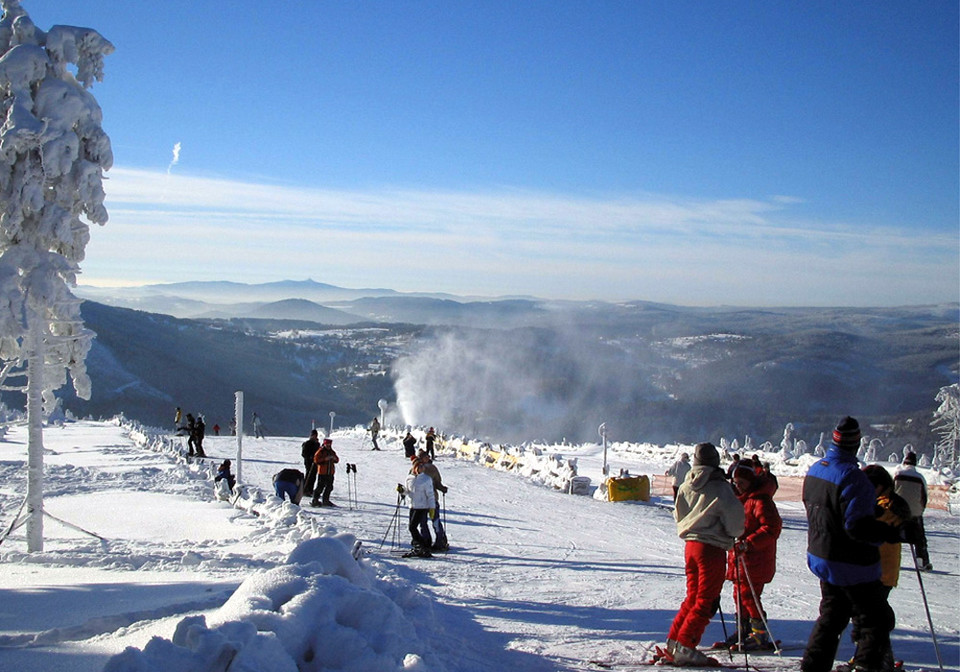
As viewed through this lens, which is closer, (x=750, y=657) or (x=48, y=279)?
(x=750, y=657)

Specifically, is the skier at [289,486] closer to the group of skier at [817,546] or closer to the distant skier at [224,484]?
the distant skier at [224,484]

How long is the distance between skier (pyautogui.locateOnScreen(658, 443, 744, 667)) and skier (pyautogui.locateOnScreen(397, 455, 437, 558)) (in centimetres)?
559

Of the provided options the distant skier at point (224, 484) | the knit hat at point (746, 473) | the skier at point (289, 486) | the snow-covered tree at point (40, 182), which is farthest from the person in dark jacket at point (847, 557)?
the distant skier at point (224, 484)

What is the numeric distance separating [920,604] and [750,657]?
4.50 m

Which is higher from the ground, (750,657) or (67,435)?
(750,657)

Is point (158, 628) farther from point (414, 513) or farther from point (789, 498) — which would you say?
point (789, 498)

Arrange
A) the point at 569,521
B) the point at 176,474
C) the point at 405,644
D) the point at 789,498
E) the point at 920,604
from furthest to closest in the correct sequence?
1. the point at 789,498
2. the point at 176,474
3. the point at 569,521
4. the point at 920,604
5. the point at 405,644

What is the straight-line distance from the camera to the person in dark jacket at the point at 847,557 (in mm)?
4941

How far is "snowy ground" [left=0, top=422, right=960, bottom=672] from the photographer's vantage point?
4.69 m

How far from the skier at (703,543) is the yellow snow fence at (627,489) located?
14170 mm

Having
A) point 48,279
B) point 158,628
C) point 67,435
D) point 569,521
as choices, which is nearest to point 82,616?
point 158,628

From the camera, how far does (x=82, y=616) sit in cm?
627

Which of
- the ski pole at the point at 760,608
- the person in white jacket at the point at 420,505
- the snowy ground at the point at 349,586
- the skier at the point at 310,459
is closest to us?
the snowy ground at the point at 349,586

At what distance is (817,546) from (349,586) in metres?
3.20
